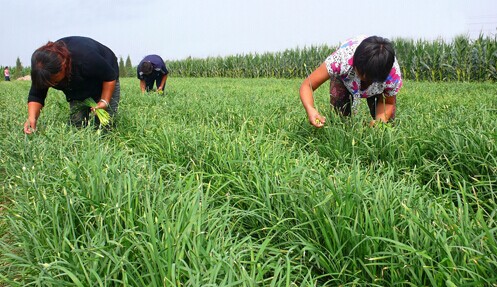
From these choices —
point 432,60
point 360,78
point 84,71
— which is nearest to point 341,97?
point 360,78

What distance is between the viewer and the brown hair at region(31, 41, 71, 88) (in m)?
3.17

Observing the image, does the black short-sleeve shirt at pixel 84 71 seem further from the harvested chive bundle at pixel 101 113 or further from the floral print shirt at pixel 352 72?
the floral print shirt at pixel 352 72

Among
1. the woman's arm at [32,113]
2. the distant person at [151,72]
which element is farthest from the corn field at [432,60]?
the woman's arm at [32,113]

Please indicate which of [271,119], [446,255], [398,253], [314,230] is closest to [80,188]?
[314,230]

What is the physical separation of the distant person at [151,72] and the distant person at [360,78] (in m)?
5.02

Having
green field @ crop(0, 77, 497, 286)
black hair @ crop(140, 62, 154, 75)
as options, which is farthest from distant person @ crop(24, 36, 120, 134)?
black hair @ crop(140, 62, 154, 75)

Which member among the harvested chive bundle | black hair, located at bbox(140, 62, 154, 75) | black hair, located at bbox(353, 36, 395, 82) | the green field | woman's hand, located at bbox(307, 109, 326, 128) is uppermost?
black hair, located at bbox(140, 62, 154, 75)

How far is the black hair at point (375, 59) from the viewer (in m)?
2.68

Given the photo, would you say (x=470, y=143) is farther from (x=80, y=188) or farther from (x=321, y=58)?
(x=321, y=58)

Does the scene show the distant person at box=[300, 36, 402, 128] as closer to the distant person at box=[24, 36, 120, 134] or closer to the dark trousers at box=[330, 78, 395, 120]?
the dark trousers at box=[330, 78, 395, 120]

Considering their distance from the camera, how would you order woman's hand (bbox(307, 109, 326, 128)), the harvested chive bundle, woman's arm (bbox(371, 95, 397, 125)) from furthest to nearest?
the harvested chive bundle < woman's arm (bbox(371, 95, 397, 125)) < woman's hand (bbox(307, 109, 326, 128))

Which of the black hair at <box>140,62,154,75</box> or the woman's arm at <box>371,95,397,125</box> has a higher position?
the black hair at <box>140,62,154,75</box>

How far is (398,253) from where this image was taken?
1496mm

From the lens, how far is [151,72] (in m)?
8.23
